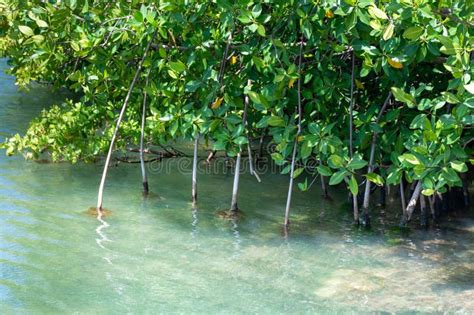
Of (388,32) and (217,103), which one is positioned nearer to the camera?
(388,32)

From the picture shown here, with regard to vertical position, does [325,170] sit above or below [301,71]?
below

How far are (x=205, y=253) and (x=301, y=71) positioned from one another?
1.24 metres

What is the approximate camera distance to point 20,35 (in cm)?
555

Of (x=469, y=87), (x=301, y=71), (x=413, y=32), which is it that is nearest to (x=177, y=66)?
(x=301, y=71)

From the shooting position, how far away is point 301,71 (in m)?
4.91

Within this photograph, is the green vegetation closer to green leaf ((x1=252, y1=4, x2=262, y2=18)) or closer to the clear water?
green leaf ((x1=252, y1=4, x2=262, y2=18))

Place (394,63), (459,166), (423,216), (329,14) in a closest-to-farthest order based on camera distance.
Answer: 1. (459,166)
2. (394,63)
3. (329,14)
4. (423,216)

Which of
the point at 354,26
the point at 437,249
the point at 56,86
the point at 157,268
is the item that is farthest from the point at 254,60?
the point at 56,86

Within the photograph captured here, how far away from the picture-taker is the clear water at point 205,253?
408cm

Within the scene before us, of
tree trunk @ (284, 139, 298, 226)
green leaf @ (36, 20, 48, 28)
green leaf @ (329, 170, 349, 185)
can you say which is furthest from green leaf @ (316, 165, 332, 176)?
green leaf @ (36, 20, 48, 28)

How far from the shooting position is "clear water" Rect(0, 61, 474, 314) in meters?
4.08

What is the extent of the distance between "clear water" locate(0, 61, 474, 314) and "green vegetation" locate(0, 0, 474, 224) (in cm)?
41

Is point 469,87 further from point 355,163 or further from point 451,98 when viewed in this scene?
point 355,163

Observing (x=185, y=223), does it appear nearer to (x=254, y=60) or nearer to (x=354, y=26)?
(x=254, y=60)
